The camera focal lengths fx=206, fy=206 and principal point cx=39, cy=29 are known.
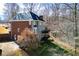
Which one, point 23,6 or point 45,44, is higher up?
Answer: point 23,6

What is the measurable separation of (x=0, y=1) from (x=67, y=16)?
50 centimetres

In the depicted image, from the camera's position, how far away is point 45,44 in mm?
1492

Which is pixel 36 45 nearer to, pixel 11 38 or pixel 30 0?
pixel 11 38

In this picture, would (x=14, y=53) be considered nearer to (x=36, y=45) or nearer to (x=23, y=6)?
(x=36, y=45)

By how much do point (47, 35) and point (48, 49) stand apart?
0.10 meters

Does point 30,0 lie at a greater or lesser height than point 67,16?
greater

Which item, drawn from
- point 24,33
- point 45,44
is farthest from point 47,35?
point 24,33

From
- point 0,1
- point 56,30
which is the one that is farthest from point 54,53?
point 0,1

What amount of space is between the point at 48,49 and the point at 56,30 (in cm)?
15

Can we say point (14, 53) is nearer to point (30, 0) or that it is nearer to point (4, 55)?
point (4, 55)

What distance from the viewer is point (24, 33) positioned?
4.89 ft

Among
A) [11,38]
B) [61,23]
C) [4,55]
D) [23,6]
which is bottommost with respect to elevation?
[4,55]

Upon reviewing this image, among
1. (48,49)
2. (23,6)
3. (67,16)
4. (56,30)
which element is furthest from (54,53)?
(23,6)

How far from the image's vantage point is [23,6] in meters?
1.50
